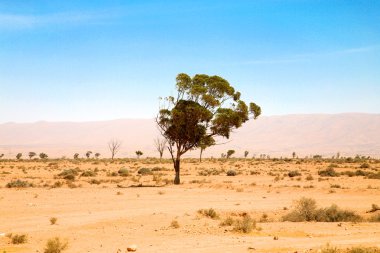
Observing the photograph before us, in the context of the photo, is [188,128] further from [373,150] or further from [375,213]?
[373,150]

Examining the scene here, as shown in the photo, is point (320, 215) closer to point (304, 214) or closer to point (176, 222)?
point (304, 214)

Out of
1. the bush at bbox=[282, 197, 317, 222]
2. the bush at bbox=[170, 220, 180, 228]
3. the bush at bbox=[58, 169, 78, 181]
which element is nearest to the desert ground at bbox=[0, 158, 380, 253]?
the bush at bbox=[170, 220, 180, 228]

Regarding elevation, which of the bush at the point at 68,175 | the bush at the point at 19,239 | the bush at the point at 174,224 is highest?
the bush at the point at 68,175

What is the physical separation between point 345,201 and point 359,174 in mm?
23115

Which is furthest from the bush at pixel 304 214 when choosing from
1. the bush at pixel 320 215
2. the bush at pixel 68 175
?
the bush at pixel 68 175

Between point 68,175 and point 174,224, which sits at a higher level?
point 68,175

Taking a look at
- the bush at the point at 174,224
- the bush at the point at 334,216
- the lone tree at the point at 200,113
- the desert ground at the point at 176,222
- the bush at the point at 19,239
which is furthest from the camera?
the lone tree at the point at 200,113

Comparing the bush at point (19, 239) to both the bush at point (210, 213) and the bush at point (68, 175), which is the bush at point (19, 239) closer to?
the bush at point (210, 213)

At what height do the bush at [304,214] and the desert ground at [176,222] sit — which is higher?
the bush at [304,214]

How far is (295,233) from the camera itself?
1359 cm

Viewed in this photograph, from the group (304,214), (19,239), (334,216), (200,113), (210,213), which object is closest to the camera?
(19,239)

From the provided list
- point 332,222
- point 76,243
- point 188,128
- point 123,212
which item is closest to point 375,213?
point 332,222

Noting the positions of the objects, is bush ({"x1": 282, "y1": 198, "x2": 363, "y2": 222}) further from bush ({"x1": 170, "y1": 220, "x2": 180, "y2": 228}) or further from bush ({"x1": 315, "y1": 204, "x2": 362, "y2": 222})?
bush ({"x1": 170, "y1": 220, "x2": 180, "y2": 228})

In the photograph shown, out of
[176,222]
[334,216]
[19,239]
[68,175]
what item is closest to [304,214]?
[334,216]
